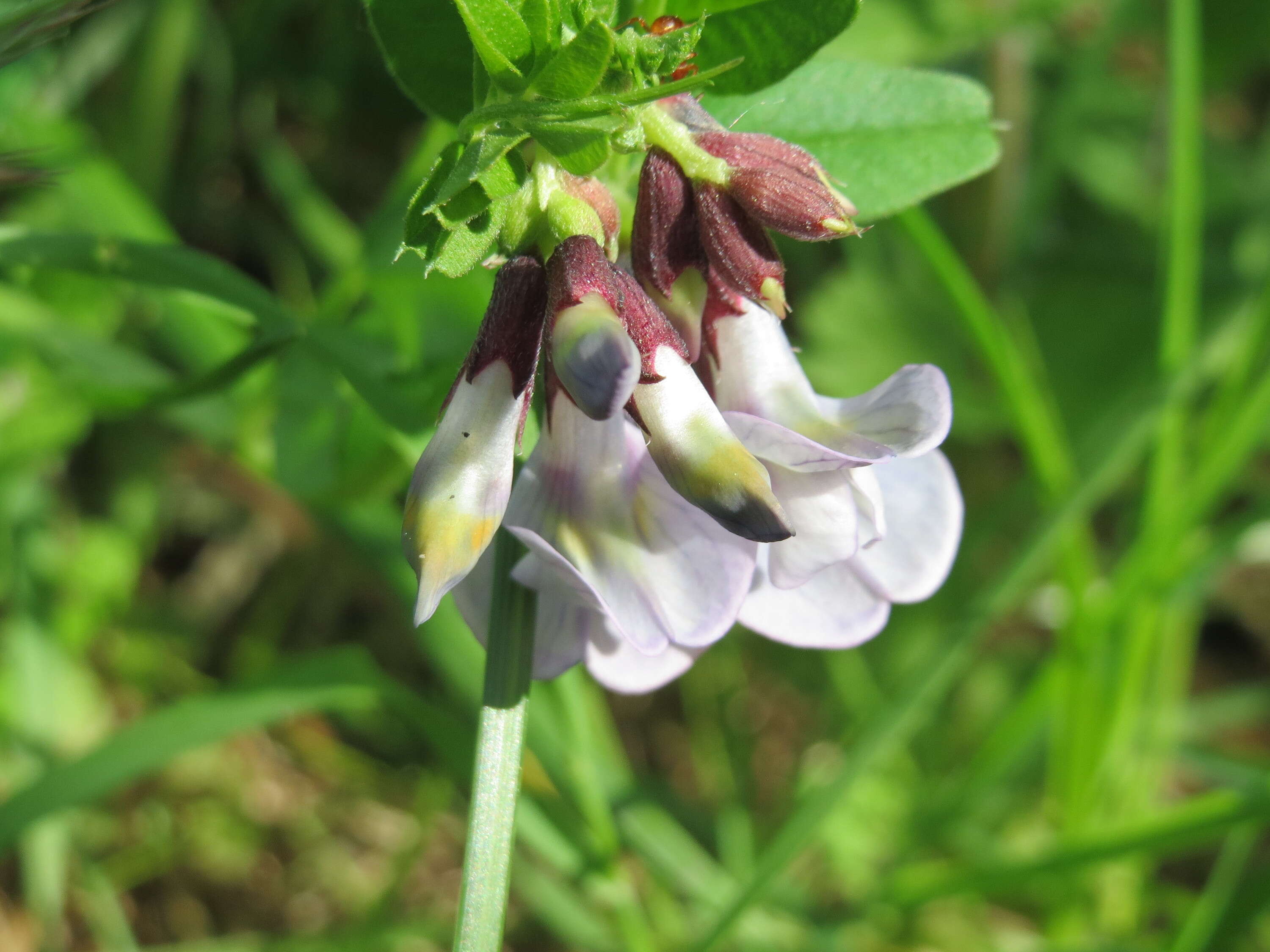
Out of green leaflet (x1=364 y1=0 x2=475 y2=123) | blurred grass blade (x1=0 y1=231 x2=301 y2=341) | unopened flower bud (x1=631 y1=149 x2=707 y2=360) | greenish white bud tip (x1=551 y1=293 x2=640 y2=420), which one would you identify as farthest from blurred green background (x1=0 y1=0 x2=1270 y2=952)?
greenish white bud tip (x1=551 y1=293 x2=640 y2=420)

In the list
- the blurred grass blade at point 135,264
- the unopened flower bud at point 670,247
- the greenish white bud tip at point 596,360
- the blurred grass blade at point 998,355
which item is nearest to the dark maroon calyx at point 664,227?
the unopened flower bud at point 670,247

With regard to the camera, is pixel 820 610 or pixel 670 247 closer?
pixel 670 247

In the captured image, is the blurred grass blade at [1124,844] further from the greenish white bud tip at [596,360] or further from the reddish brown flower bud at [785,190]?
the greenish white bud tip at [596,360]

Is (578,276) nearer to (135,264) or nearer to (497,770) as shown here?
(497,770)

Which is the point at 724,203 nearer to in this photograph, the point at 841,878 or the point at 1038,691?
the point at 1038,691

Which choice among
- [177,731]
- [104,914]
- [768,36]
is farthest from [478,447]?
[104,914]

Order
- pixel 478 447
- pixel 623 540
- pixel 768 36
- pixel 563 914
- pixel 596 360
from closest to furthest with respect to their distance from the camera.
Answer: pixel 596 360 < pixel 478 447 < pixel 623 540 < pixel 768 36 < pixel 563 914


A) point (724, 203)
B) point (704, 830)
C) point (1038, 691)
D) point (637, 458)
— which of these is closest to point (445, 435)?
point (637, 458)
